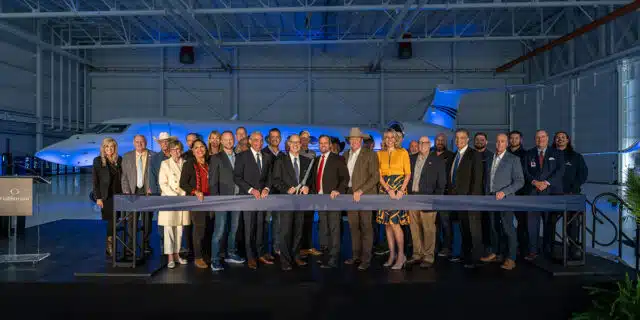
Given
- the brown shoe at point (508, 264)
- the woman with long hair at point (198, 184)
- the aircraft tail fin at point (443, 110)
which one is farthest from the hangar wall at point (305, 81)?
the brown shoe at point (508, 264)

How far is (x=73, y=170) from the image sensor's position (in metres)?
32.1

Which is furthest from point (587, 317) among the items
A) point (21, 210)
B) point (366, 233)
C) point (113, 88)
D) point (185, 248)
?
point (113, 88)

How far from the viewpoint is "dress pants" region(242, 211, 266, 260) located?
595 centimetres

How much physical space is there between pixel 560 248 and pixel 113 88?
96.5 feet

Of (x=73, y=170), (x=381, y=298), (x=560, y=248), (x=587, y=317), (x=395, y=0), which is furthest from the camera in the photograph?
(x=73, y=170)

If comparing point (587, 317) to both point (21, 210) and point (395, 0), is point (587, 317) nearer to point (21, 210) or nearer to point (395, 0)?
point (21, 210)

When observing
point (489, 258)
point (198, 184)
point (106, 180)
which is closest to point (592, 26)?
point (489, 258)

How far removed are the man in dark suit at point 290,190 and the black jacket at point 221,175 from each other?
2.07 feet

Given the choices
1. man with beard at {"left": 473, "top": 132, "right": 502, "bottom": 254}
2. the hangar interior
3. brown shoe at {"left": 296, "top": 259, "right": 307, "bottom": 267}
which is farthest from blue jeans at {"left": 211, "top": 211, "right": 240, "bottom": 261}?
the hangar interior

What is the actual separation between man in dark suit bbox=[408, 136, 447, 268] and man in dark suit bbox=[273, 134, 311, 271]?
1.58 metres

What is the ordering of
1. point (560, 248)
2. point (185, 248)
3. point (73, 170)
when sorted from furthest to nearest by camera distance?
point (73, 170)
point (185, 248)
point (560, 248)

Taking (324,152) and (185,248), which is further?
(185,248)

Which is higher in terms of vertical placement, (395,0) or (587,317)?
(395,0)

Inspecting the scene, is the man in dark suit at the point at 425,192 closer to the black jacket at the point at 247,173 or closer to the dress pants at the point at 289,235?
the dress pants at the point at 289,235
